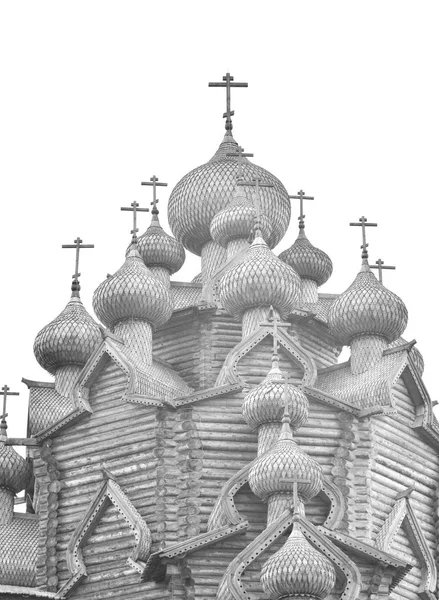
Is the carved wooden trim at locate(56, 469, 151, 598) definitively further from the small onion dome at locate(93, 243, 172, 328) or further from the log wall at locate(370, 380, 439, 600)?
the log wall at locate(370, 380, 439, 600)

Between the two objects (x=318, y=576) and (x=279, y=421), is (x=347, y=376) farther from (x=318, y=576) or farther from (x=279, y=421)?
(x=318, y=576)


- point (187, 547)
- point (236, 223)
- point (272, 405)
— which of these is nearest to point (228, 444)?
point (272, 405)

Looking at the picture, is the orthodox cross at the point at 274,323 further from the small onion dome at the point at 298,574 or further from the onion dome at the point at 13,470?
the onion dome at the point at 13,470

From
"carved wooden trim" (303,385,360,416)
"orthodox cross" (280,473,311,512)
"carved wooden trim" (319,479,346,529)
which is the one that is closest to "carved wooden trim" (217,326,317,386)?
"carved wooden trim" (303,385,360,416)

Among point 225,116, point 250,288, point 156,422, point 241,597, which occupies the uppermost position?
point 225,116

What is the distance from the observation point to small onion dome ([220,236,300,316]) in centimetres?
2780

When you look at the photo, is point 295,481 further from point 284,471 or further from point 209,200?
point 209,200

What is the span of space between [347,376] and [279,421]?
2798 mm

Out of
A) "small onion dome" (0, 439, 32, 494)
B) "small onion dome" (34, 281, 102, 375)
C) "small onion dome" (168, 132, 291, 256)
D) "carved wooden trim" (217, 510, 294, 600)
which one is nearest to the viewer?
"carved wooden trim" (217, 510, 294, 600)

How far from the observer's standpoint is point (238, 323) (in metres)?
28.9

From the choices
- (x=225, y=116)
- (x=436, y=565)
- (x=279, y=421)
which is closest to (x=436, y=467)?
(x=436, y=565)

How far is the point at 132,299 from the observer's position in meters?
28.2

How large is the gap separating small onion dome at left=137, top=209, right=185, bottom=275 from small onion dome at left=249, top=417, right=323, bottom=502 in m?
6.69

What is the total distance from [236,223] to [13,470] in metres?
5.52
